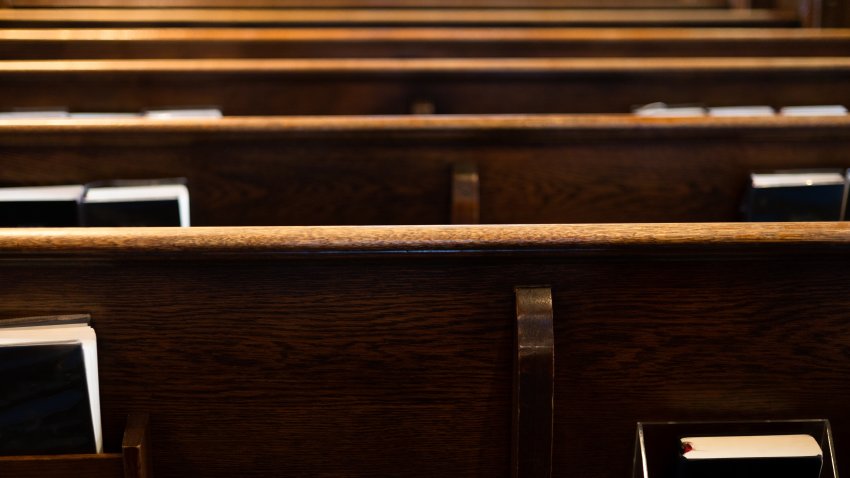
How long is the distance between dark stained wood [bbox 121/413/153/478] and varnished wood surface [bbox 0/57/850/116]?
81 cm

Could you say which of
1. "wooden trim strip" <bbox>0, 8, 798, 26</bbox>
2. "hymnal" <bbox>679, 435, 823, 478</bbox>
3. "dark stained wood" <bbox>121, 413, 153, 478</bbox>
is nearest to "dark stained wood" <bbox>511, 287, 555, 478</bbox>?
"hymnal" <bbox>679, 435, 823, 478</bbox>

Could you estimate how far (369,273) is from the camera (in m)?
0.65

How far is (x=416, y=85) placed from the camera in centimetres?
136

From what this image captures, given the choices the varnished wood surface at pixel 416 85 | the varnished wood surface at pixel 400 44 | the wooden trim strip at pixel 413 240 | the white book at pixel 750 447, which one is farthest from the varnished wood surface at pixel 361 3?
the white book at pixel 750 447

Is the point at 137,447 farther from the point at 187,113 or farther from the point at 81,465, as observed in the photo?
the point at 187,113

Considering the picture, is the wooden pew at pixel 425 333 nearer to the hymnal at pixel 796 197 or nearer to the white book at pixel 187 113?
the hymnal at pixel 796 197

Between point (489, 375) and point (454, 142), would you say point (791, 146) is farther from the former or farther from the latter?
point (489, 375)

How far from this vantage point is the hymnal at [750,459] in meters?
0.65

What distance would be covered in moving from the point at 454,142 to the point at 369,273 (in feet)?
1.52

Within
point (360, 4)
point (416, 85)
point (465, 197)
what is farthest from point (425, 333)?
point (360, 4)

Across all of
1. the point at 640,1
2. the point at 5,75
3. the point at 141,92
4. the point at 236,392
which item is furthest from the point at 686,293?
the point at 640,1

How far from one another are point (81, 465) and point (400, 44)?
3.82 feet

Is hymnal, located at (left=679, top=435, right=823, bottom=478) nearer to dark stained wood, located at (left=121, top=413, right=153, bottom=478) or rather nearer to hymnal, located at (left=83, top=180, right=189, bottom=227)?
dark stained wood, located at (left=121, top=413, right=153, bottom=478)

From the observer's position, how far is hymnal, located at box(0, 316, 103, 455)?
625mm
